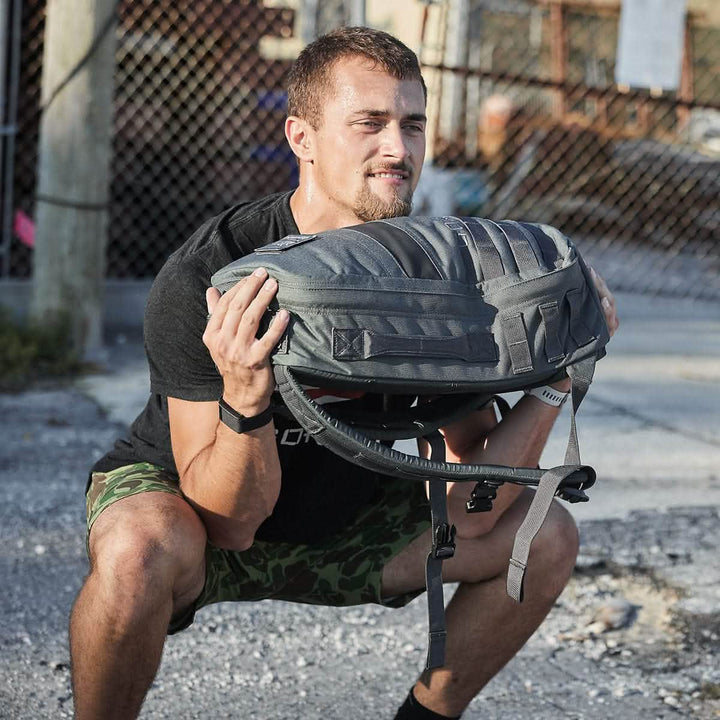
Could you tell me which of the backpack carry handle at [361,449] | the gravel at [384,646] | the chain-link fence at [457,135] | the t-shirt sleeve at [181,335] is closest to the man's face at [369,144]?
the t-shirt sleeve at [181,335]

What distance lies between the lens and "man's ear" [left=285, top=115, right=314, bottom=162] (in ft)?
8.21

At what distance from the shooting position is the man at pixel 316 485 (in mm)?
2125

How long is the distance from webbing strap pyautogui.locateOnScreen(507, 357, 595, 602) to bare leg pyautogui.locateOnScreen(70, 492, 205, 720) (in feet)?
1.89

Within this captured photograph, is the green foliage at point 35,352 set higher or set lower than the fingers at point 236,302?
lower

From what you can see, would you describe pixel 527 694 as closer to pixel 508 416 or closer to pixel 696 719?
pixel 696 719

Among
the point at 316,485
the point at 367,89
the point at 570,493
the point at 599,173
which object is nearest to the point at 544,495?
the point at 570,493

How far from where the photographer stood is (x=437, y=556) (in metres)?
2.20

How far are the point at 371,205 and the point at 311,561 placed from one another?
2.38 feet

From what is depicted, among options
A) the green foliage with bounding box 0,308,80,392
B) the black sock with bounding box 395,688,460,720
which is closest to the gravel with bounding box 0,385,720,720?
the black sock with bounding box 395,688,460,720

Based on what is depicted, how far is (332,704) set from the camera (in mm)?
2658

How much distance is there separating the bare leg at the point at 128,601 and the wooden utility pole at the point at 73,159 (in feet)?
12.6

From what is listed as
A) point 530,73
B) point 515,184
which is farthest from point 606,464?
point 530,73

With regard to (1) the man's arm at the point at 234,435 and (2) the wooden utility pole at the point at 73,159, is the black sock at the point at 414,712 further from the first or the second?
(2) the wooden utility pole at the point at 73,159

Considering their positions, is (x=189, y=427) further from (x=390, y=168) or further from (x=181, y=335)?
(x=390, y=168)
